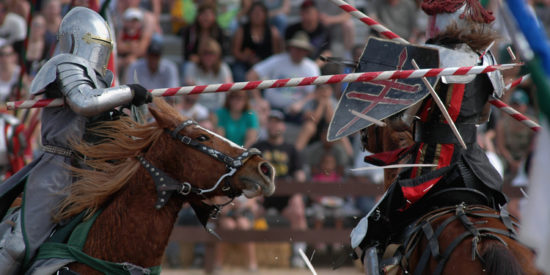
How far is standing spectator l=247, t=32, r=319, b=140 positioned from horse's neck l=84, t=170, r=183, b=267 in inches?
247

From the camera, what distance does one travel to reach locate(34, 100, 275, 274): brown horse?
476 centimetres

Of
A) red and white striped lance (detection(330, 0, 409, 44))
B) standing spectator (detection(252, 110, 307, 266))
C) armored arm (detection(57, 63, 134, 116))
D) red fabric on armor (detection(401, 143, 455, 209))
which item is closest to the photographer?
armored arm (detection(57, 63, 134, 116))

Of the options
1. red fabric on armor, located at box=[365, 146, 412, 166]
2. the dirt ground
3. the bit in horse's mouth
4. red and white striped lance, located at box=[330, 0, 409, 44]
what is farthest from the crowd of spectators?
the bit in horse's mouth

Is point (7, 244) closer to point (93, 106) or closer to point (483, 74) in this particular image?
point (93, 106)

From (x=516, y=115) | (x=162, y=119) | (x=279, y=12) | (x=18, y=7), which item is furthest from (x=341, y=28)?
(x=162, y=119)

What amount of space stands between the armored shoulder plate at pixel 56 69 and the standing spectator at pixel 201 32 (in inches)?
273

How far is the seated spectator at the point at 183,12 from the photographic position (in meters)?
13.1

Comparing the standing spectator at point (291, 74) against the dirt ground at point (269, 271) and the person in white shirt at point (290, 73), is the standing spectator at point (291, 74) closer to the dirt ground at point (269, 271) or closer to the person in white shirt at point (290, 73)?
the person in white shirt at point (290, 73)

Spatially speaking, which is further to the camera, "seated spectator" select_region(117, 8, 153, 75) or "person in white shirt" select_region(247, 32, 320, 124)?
"seated spectator" select_region(117, 8, 153, 75)

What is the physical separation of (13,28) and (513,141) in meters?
7.76

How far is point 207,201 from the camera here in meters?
5.04

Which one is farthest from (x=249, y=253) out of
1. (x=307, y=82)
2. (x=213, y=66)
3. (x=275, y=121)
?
(x=307, y=82)

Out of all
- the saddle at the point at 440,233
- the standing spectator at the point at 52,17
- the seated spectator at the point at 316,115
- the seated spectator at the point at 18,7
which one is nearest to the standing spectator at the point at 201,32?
the seated spectator at the point at 316,115

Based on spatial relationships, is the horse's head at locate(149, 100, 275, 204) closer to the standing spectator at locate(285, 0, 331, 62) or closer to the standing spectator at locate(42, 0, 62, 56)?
the standing spectator at locate(285, 0, 331, 62)
